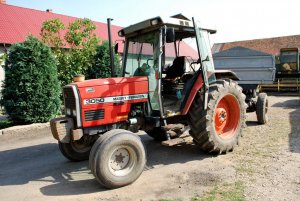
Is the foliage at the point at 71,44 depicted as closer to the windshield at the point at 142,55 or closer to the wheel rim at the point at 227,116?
the windshield at the point at 142,55

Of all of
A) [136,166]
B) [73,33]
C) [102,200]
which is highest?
[73,33]

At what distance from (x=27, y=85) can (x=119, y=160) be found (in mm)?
5896

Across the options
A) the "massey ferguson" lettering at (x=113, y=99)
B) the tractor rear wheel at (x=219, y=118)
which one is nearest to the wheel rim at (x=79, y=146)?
the "massey ferguson" lettering at (x=113, y=99)

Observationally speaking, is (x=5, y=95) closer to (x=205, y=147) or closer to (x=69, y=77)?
(x=69, y=77)

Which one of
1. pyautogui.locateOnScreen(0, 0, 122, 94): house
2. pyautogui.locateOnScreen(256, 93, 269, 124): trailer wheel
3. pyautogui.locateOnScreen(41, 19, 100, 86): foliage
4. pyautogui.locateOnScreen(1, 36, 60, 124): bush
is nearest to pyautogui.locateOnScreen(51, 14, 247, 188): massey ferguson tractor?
pyautogui.locateOnScreen(256, 93, 269, 124): trailer wheel

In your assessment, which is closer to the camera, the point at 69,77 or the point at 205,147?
the point at 205,147

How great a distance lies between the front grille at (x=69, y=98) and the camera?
495cm

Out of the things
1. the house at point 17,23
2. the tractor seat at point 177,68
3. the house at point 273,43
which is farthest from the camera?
the house at point 273,43

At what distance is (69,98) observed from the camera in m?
5.14

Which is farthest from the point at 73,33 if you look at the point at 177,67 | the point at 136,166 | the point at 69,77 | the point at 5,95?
the point at 136,166

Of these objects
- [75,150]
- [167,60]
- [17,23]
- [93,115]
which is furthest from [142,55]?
[17,23]

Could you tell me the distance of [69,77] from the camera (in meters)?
12.4

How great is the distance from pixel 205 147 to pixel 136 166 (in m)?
1.58

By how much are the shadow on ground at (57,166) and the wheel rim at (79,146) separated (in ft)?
0.78
